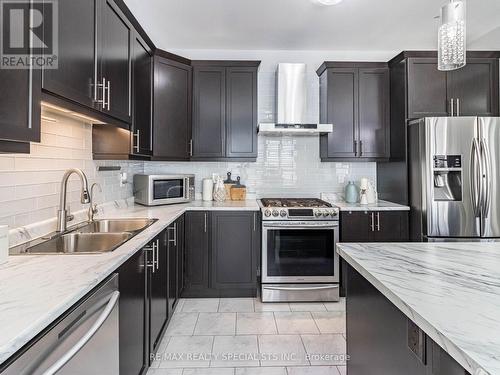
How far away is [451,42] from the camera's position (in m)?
1.54

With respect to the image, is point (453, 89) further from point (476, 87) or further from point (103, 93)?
point (103, 93)

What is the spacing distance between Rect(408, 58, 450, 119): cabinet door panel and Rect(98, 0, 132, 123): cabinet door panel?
2648 millimetres

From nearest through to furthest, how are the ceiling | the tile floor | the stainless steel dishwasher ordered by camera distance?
the stainless steel dishwasher, the tile floor, the ceiling

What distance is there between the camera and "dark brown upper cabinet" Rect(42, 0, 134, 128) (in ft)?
4.76

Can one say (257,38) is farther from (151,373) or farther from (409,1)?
(151,373)

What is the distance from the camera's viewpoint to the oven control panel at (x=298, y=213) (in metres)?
3.16

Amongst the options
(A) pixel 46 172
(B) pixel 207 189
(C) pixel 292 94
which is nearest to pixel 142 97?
(A) pixel 46 172

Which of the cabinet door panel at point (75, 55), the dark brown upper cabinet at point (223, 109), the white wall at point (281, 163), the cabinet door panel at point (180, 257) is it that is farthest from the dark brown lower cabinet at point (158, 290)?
the white wall at point (281, 163)

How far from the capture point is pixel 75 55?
158 centimetres

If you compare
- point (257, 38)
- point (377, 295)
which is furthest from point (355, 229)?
point (257, 38)

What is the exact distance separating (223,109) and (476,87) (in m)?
2.59

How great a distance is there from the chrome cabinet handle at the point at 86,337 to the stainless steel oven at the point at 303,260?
6.56 feet
